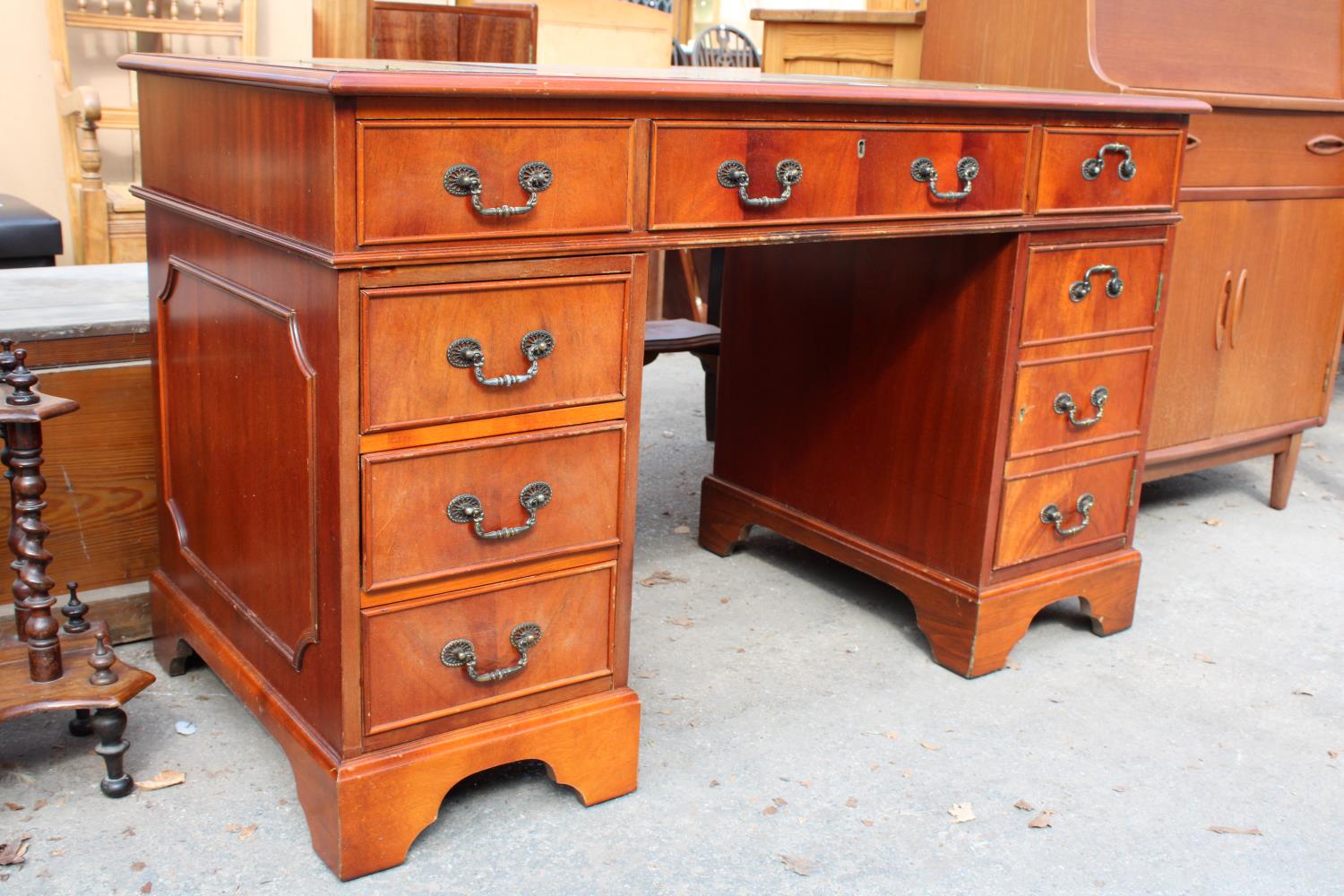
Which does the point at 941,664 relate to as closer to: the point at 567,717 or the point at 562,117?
the point at 567,717

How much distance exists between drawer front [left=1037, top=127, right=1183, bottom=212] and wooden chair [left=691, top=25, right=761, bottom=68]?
394 cm

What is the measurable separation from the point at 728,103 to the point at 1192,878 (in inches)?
46.9

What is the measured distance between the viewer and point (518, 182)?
60.3 inches

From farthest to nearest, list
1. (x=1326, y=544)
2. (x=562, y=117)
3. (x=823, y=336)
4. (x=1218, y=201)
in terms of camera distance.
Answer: (x=1326, y=544) < (x=1218, y=201) < (x=823, y=336) < (x=562, y=117)

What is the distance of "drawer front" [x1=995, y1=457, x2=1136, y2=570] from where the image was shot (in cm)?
228

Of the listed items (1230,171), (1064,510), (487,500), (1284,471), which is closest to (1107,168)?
(1064,510)

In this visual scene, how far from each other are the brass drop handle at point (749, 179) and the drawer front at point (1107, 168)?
524 millimetres

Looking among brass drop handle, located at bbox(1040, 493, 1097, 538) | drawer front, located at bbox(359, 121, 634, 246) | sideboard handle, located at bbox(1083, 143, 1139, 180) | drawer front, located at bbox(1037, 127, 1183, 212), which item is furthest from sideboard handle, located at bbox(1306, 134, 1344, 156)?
drawer front, located at bbox(359, 121, 634, 246)

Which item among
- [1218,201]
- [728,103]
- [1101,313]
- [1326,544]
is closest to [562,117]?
[728,103]

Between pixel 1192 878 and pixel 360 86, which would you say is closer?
pixel 360 86

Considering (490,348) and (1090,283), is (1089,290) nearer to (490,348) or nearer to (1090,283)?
(1090,283)

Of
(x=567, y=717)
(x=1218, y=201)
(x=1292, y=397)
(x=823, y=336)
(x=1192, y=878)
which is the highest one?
(x=1218, y=201)

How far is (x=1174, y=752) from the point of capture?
2.09 meters

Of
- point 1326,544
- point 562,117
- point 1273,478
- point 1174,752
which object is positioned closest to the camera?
point 562,117
